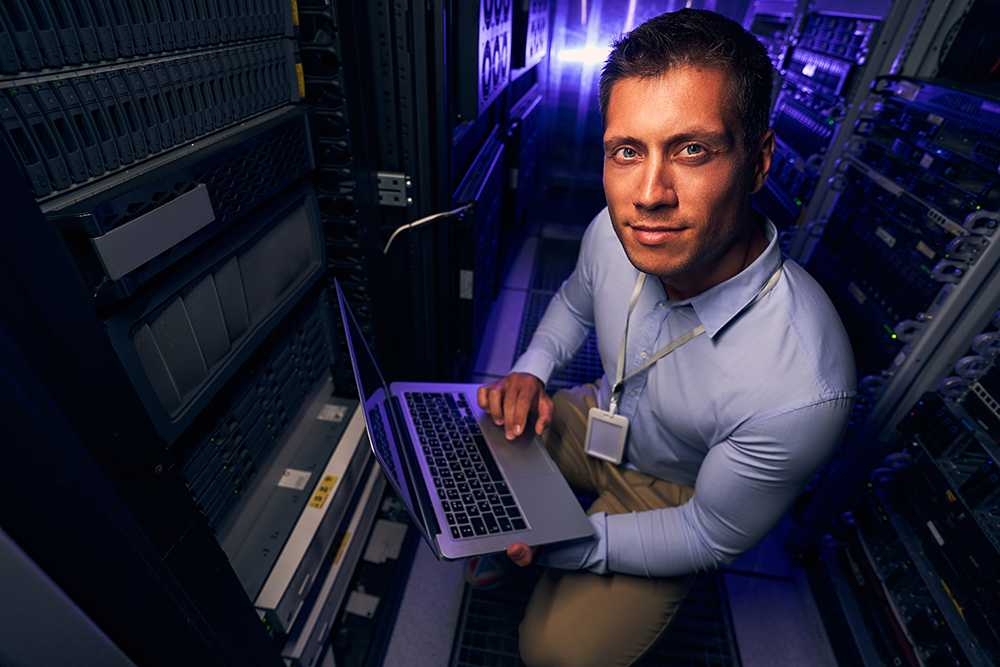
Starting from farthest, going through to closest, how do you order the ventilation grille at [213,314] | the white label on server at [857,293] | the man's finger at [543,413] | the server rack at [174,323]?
the white label on server at [857,293] → the man's finger at [543,413] → the ventilation grille at [213,314] → the server rack at [174,323]

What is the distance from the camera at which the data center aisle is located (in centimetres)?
156

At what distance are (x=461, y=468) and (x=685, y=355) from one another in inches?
27.6

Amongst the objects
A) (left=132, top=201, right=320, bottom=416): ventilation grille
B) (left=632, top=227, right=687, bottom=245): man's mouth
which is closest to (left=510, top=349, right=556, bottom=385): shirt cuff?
(left=632, top=227, right=687, bottom=245): man's mouth

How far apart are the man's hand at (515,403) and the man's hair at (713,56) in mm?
866

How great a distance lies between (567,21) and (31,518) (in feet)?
13.8

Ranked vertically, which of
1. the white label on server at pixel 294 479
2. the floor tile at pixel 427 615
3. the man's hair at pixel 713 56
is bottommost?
the floor tile at pixel 427 615

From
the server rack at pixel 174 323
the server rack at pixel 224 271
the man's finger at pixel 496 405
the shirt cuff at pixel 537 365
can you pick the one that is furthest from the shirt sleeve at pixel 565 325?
the server rack at pixel 174 323

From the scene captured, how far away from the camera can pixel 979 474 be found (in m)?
1.23

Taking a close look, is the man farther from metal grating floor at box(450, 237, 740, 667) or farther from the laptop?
metal grating floor at box(450, 237, 740, 667)

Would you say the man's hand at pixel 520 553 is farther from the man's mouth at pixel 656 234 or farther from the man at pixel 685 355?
the man's mouth at pixel 656 234

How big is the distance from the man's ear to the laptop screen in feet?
3.25

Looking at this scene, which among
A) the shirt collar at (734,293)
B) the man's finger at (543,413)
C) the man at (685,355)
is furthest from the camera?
the man's finger at (543,413)

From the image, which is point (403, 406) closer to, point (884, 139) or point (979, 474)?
point (979, 474)

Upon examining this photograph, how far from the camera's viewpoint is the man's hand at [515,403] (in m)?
1.39
